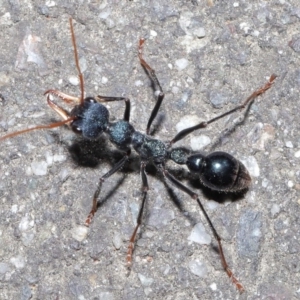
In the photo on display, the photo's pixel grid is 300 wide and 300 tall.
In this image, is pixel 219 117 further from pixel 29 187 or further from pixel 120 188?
pixel 29 187

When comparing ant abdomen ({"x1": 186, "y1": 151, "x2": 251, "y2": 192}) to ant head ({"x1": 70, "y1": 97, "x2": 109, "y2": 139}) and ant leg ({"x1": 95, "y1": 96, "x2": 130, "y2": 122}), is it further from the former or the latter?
ant head ({"x1": 70, "y1": 97, "x2": 109, "y2": 139})

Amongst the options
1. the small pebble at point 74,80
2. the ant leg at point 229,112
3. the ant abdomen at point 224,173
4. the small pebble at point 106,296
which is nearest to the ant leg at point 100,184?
the ant leg at point 229,112

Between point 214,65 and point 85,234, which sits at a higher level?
point 214,65

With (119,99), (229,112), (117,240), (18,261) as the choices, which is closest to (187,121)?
(229,112)

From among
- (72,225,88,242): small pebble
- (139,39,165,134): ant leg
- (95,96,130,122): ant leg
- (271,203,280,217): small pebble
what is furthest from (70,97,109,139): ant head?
(271,203,280,217): small pebble

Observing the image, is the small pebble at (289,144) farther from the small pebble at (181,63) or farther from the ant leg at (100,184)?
the ant leg at (100,184)

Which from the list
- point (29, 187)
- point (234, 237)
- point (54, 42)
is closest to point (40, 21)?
point (54, 42)
